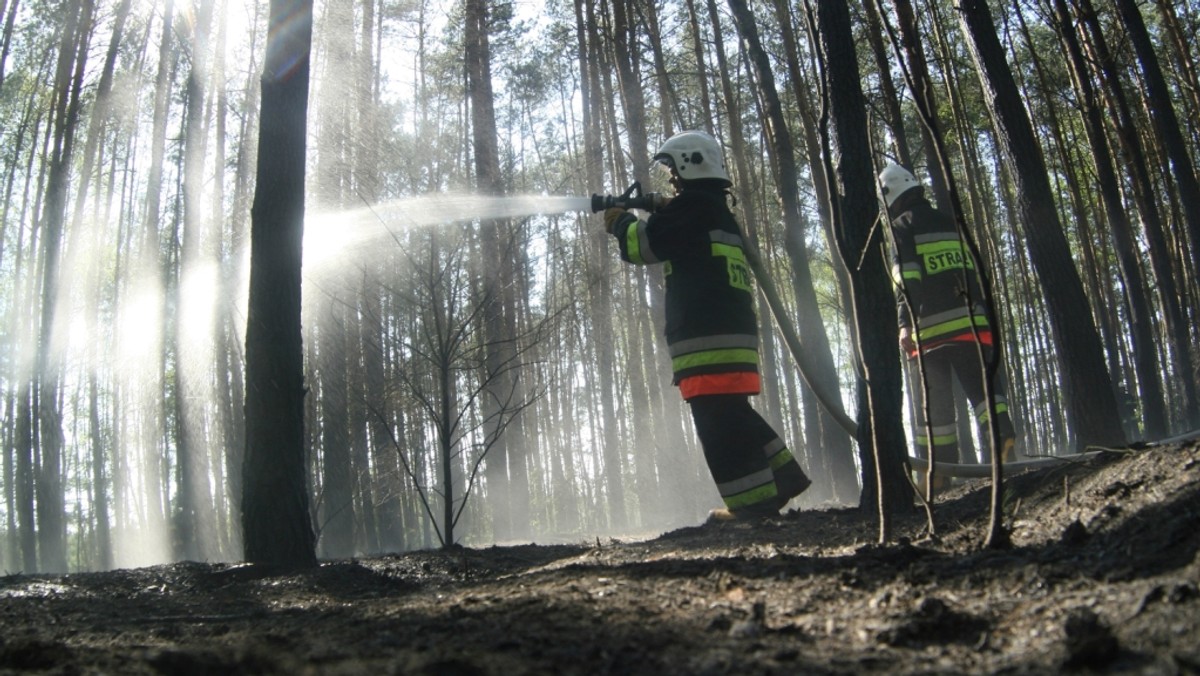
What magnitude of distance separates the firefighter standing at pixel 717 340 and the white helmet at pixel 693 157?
169 mm

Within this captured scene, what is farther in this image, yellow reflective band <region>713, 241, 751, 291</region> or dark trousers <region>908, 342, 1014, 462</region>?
dark trousers <region>908, 342, 1014, 462</region>

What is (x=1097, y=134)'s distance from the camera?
8.51 m

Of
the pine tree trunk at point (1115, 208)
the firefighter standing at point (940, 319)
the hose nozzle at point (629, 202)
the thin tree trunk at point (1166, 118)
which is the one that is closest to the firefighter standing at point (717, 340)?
the hose nozzle at point (629, 202)

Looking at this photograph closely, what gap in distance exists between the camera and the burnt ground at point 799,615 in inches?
60.6

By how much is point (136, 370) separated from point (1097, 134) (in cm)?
2470

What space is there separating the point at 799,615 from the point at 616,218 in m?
3.63

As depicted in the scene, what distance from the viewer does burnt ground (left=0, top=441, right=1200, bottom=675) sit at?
154 centimetres

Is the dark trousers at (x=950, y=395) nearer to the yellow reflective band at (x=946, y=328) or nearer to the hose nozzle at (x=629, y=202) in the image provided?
the yellow reflective band at (x=946, y=328)

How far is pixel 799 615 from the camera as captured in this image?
1959 millimetres

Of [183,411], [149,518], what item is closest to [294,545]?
[183,411]

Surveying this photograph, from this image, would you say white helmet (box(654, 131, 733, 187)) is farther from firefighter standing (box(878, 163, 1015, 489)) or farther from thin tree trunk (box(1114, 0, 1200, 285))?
thin tree trunk (box(1114, 0, 1200, 285))

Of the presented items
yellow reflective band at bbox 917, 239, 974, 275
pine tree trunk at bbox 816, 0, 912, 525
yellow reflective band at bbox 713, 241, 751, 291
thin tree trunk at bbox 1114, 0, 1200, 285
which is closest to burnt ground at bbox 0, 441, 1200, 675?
pine tree trunk at bbox 816, 0, 912, 525

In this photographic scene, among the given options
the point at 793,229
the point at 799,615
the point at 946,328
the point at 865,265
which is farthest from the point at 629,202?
the point at 793,229

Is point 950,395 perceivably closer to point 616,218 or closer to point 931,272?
point 931,272
